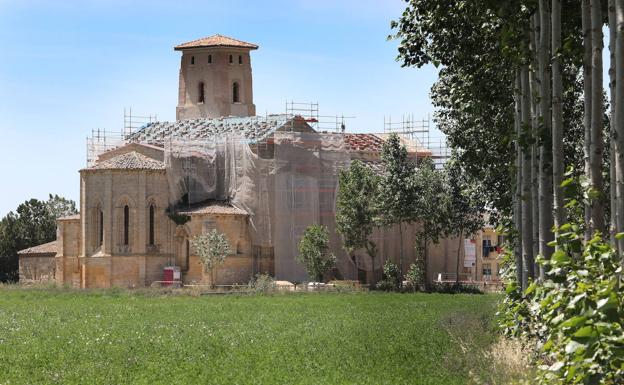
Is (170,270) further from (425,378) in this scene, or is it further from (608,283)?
(608,283)

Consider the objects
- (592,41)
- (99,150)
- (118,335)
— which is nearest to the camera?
(592,41)

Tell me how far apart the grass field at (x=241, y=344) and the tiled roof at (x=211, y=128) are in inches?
1259

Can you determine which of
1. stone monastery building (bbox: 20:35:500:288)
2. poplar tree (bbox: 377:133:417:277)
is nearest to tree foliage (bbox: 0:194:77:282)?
stone monastery building (bbox: 20:35:500:288)

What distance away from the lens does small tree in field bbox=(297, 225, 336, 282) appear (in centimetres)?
7369

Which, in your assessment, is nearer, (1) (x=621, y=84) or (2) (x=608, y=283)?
(2) (x=608, y=283)

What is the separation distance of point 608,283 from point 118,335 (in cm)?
2431

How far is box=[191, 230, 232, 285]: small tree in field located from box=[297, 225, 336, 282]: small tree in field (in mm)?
4803

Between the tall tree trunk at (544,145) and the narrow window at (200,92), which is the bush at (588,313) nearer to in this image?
the tall tree trunk at (544,145)

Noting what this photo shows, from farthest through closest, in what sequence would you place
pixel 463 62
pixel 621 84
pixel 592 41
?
pixel 463 62
pixel 592 41
pixel 621 84

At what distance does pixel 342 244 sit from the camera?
77.8 m

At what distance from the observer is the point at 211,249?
7556 cm

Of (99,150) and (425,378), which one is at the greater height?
(99,150)

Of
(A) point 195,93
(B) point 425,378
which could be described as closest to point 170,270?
(A) point 195,93

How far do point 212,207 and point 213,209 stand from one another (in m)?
0.46
